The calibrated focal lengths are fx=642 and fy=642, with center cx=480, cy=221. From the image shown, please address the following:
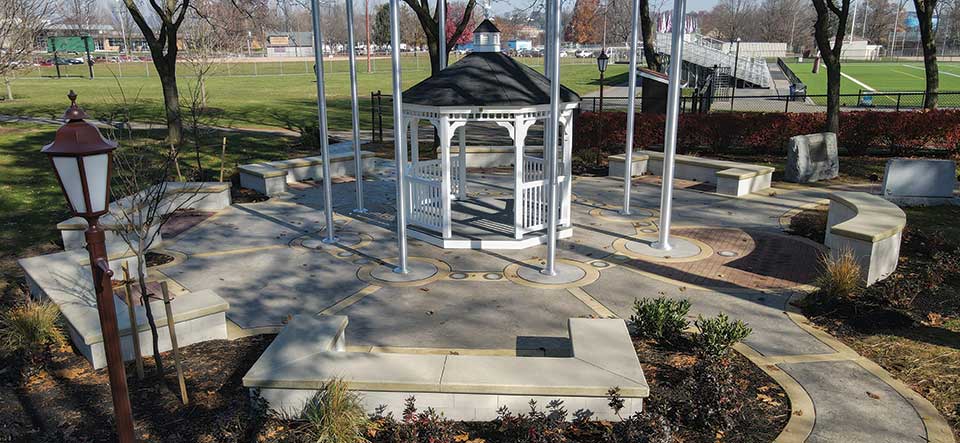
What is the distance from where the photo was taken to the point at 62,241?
11.0 m

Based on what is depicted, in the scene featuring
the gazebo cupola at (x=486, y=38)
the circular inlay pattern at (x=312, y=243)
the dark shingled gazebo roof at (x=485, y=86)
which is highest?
the gazebo cupola at (x=486, y=38)

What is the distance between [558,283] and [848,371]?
12.7 ft

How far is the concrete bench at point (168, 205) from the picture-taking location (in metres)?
10.4

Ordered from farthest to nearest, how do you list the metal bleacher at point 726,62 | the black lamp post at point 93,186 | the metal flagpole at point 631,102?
the metal bleacher at point 726,62
the metal flagpole at point 631,102
the black lamp post at point 93,186

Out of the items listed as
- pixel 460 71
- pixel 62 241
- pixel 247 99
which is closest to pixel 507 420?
pixel 460 71

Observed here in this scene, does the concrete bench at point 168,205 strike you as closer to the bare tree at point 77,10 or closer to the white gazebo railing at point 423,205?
the white gazebo railing at point 423,205

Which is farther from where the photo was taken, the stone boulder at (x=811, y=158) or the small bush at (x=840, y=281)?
the stone boulder at (x=811, y=158)

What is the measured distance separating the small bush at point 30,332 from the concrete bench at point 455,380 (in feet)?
9.02

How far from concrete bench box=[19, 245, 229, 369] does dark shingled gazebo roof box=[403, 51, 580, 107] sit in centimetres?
500

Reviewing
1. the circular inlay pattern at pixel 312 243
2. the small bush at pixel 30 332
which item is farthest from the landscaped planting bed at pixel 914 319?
the small bush at pixel 30 332

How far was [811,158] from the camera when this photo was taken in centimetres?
1595

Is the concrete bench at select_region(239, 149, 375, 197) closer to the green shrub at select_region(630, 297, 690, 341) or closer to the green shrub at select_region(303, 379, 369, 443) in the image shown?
the green shrub at select_region(630, 297, 690, 341)

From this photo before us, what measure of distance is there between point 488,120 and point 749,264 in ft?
15.8

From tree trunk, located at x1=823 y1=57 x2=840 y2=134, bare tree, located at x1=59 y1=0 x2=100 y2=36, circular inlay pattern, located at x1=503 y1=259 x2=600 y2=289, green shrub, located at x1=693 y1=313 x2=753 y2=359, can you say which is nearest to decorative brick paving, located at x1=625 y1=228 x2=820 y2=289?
circular inlay pattern, located at x1=503 y1=259 x2=600 y2=289
